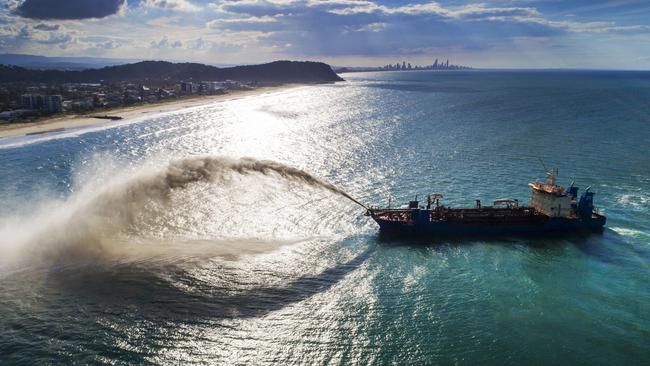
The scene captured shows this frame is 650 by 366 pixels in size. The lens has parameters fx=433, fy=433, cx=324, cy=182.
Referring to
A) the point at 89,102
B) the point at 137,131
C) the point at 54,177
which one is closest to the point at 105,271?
the point at 54,177

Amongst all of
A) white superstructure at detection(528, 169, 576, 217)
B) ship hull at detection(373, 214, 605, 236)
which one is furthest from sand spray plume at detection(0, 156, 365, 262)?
white superstructure at detection(528, 169, 576, 217)

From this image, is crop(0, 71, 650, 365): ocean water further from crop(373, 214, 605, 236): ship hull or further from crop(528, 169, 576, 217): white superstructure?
crop(528, 169, 576, 217): white superstructure

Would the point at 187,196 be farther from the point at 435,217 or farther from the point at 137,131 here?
the point at 137,131

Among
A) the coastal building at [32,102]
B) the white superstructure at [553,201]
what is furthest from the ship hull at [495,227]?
the coastal building at [32,102]

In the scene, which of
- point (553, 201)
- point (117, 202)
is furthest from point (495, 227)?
point (117, 202)

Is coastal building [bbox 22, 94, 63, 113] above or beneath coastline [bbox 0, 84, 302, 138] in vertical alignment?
above

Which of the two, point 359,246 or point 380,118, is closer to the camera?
point 359,246

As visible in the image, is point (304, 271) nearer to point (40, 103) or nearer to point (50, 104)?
point (50, 104)
